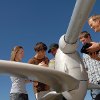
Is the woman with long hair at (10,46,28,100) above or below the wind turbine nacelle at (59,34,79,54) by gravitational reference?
below

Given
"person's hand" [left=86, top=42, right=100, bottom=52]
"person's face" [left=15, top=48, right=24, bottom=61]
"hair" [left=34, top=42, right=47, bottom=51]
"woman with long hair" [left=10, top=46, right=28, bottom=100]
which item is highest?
"hair" [left=34, top=42, right=47, bottom=51]

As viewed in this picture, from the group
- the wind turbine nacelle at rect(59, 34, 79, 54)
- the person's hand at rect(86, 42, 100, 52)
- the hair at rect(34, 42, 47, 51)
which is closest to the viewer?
the wind turbine nacelle at rect(59, 34, 79, 54)

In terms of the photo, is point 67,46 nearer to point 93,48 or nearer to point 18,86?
point 93,48

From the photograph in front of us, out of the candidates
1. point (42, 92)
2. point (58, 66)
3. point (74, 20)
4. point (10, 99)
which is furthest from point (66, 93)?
point (10, 99)

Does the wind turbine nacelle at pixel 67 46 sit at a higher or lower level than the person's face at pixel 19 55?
lower

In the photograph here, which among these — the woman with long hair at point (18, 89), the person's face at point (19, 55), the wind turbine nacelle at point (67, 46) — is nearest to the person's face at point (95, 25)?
the wind turbine nacelle at point (67, 46)

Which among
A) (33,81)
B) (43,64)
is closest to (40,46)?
(33,81)

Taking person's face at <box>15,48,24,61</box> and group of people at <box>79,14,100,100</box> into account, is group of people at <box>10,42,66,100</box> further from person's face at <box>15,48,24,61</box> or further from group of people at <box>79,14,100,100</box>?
group of people at <box>79,14,100,100</box>

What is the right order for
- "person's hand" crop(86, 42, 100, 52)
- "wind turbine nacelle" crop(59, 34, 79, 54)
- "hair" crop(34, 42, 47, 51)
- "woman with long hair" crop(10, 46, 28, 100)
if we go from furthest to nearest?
"hair" crop(34, 42, 47, 51), "woman with long hair" crop(10, 46, 28, 100), "person's hand" crop(86, 42, 100, 52), "wind turbine nacelle" crop(59, 34, 79, 54)

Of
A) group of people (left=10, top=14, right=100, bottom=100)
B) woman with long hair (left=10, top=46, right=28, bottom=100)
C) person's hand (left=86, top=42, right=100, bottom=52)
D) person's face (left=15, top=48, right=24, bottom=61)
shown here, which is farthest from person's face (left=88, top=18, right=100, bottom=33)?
woman with long hair (left=10, top=46, right=28, bottom=100)

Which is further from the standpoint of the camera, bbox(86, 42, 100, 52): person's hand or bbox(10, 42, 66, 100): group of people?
bbox(10, 42, 66, 100): group of people

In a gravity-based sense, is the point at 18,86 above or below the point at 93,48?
below

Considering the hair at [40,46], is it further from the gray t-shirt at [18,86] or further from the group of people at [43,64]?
the gray t-shirt at [18,86]

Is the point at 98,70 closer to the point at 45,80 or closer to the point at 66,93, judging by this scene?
the point at 66,93
